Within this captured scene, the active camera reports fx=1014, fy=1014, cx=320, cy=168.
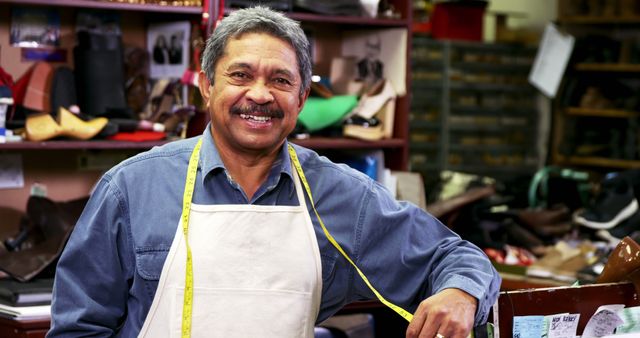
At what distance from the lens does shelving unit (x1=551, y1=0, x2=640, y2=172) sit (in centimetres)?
657

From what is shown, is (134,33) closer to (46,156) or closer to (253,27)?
(46,156)

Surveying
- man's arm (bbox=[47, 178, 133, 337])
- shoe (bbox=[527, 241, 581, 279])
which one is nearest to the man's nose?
man's arm (bbox=[47, 178, 133, 337])

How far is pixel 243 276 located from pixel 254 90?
383mm

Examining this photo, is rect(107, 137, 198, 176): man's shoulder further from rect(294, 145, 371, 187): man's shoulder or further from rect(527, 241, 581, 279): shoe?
rect(527, 241, 581, 279): shoe

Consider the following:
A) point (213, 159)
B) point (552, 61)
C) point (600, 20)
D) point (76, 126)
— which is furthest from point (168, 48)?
point (600, 20)

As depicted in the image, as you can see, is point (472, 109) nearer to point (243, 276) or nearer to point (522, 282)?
point (522, 282)

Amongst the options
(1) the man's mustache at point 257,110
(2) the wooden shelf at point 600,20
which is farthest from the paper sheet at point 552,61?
(1) the man's mustache at point 257,110

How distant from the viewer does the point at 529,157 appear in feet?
24.5

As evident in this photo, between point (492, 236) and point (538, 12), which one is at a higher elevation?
point (538, 12)

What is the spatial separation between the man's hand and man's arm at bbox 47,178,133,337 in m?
0.60

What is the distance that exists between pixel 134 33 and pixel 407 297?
6.56 feet

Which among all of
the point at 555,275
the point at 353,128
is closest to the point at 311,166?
the point at 353,128

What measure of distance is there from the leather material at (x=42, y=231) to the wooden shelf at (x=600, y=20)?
14.2ft

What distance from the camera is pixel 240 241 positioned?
6.89 feet
